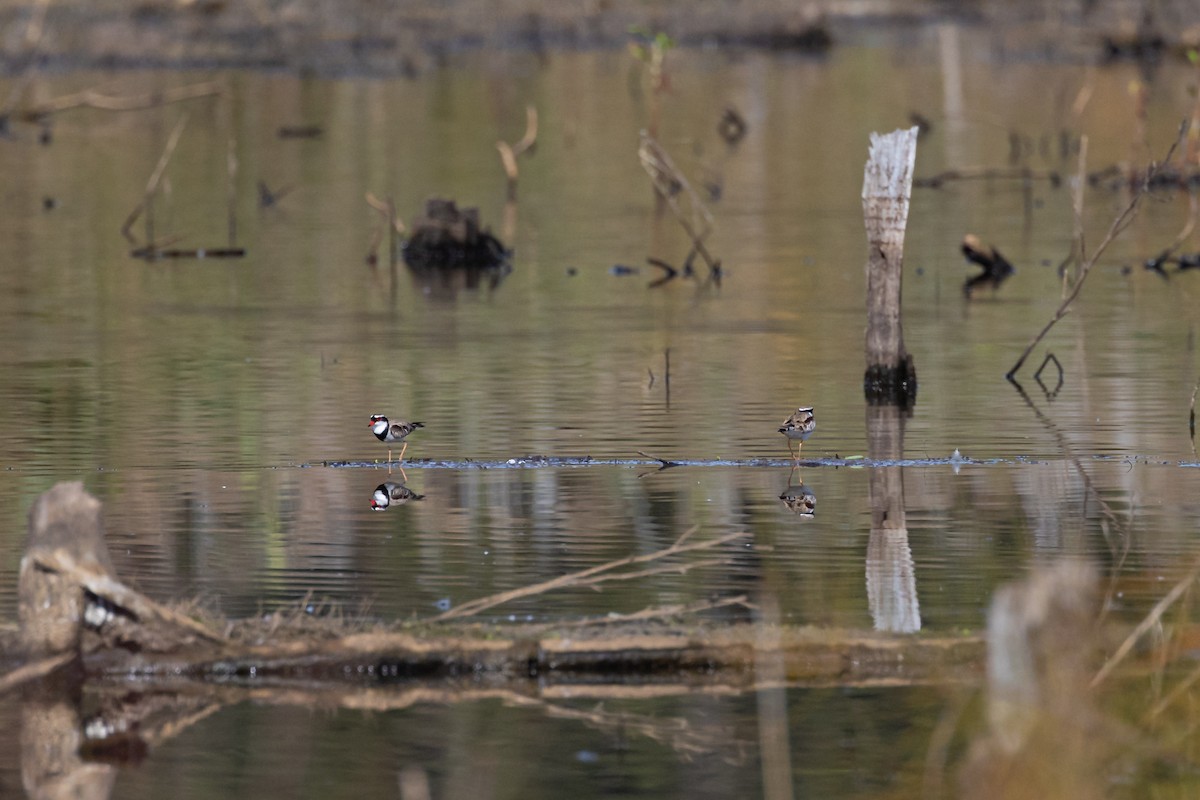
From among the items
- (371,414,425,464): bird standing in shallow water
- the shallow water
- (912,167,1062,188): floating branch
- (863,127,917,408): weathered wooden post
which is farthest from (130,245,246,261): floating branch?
(371,414,425,464): bird standing in shallow water

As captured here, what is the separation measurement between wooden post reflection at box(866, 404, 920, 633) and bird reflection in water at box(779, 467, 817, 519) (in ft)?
1.14

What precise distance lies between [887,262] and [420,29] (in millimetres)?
64993

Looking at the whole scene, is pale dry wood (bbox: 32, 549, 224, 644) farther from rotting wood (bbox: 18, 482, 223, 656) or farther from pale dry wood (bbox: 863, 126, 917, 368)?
pale dry wood (bbox: 863, 126, 917, 368)

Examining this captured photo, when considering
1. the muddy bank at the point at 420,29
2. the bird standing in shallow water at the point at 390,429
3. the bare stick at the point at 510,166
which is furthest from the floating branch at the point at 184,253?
the muddy bank at the point at 420,29

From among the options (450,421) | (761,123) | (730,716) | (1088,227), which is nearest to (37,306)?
(450,421)

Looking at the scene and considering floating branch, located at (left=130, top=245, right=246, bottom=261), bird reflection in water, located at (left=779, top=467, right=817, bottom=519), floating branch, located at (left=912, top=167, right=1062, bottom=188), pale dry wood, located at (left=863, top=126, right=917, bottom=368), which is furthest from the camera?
floating branch, located at (left=912, top=167, right=1062, bottom=188)

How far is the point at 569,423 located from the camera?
18719mm

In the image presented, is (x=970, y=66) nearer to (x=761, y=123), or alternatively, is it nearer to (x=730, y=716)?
(x=761, y=123)

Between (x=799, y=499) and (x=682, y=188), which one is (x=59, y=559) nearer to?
(x=799, y=499)

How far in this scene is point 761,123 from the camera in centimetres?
5512

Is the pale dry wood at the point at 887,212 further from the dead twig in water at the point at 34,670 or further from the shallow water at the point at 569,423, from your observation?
the dead twig in water at the point at 34,670

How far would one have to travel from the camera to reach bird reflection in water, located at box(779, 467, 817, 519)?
14984mm

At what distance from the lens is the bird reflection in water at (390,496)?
15305 millimetres

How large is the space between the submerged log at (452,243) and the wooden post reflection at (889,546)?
12.9m
